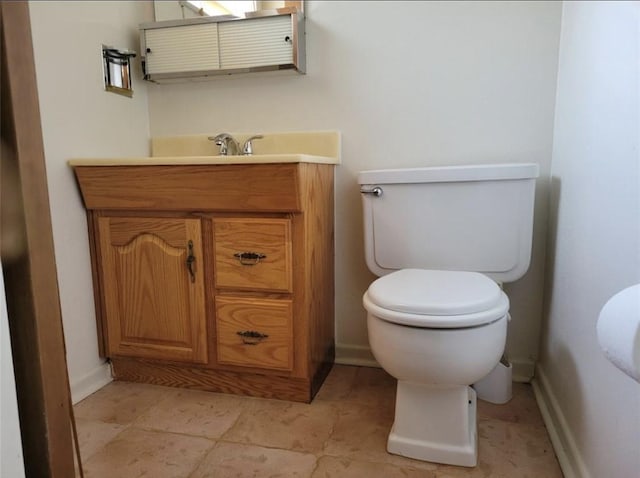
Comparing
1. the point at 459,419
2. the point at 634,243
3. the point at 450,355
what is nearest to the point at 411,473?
the point at 459,419

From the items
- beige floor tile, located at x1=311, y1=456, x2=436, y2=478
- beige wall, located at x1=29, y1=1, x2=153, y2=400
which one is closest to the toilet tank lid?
beige floor tile, located at x1=311, y1=456, x2=436, y2=478

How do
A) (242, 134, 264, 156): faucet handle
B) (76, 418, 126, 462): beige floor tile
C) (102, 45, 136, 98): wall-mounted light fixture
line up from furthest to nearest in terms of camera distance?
1. (242, 134, 264, 156): faucet handle
2. (102, 45, 136, 98): wall-mounted light fixture
3. (76, 418, 126, 462): beige floor tile

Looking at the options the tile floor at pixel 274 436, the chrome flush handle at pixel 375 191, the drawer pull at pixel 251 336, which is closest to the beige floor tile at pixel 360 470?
the tile floor at pixel 274 436

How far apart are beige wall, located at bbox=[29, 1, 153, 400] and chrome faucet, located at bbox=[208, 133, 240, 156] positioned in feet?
1.23

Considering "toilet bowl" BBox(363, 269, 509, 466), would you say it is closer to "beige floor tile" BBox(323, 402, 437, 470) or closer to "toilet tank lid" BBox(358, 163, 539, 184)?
"beige floor tile" BBox(323, 402, 437, 470)

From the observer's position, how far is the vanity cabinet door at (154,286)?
1460mm

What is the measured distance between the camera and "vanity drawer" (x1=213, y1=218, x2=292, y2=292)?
1370mm

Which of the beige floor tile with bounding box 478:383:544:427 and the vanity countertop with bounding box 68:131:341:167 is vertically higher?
the vanity countertop with bounding box 68:131:341:167

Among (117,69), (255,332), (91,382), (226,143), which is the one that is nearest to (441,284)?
(255,332)

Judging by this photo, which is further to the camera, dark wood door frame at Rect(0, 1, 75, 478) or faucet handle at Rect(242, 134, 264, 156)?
faucet handle at Rect(242, 134, 264, 156)

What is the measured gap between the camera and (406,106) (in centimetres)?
160

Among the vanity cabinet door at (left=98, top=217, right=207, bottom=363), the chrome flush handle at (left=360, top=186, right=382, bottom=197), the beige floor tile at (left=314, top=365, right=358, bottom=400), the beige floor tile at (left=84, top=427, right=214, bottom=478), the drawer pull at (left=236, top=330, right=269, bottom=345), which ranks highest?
the chrome flush handle at (left=360, top=186, right=382, bottom=197)

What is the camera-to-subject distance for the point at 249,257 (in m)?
1.41

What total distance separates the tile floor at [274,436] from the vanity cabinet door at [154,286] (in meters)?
0.19
